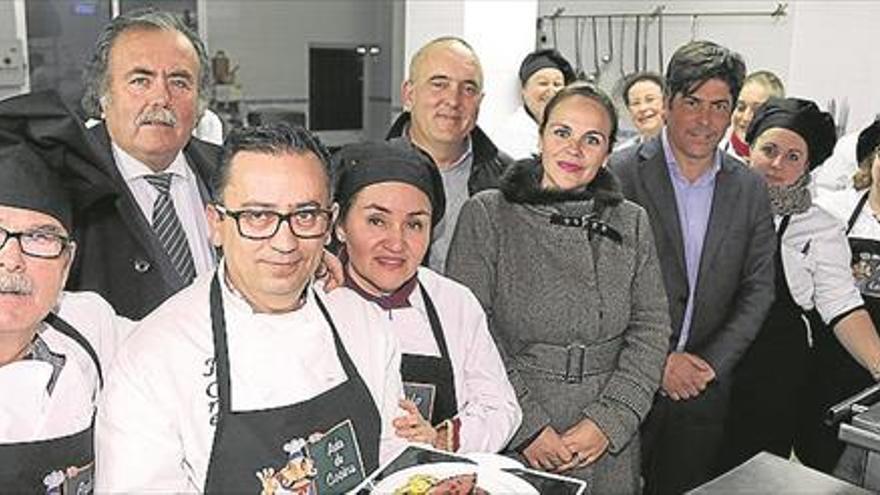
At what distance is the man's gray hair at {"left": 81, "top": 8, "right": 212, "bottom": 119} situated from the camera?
1.77m

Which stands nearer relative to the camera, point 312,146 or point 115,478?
point 115,478

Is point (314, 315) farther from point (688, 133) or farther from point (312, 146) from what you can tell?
point (688, 133)

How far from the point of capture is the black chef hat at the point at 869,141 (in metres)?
2.57

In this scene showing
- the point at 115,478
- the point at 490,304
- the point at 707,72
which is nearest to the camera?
the point at 115,478

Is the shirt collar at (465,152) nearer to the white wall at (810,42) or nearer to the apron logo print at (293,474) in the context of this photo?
the apron logo print at (293,474)

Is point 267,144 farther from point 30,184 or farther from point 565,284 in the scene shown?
point 565,284

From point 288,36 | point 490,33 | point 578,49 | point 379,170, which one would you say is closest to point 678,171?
point 379,170

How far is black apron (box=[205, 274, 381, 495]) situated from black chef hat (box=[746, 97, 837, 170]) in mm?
1634

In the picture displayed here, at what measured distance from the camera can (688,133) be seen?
2.32m

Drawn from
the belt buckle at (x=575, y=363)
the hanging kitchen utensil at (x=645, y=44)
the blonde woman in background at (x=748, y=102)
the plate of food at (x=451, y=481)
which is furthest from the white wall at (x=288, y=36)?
the plate of food at (x=451, y=481)

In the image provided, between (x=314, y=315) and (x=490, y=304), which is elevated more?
(x=314, y=315)

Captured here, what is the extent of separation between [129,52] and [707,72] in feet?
4.91

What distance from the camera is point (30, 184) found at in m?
1.22

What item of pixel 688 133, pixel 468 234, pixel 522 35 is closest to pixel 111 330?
pixel 468 234
